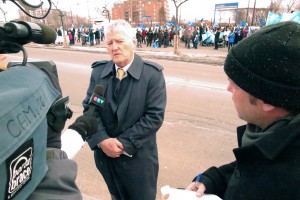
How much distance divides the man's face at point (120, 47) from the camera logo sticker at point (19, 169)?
160 centimetres

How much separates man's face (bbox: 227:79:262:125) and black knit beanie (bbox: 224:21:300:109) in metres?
0.04

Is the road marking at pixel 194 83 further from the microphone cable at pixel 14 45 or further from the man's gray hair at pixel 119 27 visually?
the microphone cable at pixel 14 45

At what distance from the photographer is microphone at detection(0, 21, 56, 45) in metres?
0.85

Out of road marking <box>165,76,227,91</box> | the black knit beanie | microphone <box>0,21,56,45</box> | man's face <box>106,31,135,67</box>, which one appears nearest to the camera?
microphone <box>0,21,56,45</box>

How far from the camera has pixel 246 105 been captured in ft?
3.92

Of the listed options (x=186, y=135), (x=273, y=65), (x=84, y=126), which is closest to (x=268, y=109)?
(x=273, y=65)

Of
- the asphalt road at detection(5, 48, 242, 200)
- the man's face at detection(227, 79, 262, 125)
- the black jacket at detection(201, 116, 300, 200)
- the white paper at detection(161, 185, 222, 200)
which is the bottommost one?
the asphalt road at detection(5, 48, 242, 200)

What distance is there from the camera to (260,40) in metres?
1.08

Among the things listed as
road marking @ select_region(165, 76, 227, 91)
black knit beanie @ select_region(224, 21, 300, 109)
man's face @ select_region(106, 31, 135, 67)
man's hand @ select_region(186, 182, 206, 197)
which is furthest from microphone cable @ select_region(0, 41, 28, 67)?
road marking @ select_region(165, 76, 227, 91)

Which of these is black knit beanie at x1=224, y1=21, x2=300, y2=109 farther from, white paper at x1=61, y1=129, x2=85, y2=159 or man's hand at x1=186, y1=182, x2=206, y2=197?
white paper at x1=61, y1=129, x2=85, y2=159

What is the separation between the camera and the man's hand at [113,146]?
2.08 metres

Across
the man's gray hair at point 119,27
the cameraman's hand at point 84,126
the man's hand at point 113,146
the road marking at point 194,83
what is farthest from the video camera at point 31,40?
the road marking at point 194,83

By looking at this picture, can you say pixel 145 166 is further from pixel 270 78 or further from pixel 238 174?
pixel 270 78

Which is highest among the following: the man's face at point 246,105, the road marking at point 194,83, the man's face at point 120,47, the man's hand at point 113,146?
the man's face at point 120,47
